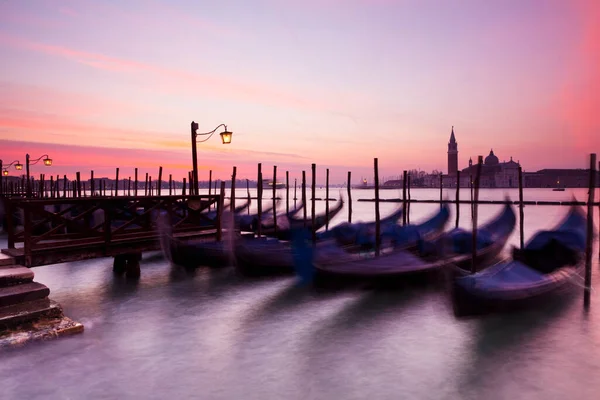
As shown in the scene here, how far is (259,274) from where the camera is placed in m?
7.70

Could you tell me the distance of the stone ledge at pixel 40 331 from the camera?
13.5 ft

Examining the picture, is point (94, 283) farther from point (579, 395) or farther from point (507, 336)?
point (579, 395)

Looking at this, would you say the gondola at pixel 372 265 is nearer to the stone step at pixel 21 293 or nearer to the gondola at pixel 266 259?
the gondola at pixel 266 259

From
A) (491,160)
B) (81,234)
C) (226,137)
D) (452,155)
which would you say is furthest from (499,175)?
(81,234)

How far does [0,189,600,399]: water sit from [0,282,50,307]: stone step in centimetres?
50

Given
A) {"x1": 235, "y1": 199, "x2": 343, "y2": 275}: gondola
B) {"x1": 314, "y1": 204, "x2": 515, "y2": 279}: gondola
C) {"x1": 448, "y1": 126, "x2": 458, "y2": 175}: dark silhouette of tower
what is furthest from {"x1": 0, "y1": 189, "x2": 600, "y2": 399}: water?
{"x1": 448, "y1": 126, "x2": 458, "y2": 175}: dark silhouette of tower

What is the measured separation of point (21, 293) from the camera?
4.30 metres

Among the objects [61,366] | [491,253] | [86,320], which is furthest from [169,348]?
[491,253]

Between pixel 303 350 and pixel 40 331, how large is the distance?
2.84 meters

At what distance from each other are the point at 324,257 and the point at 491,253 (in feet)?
13.9

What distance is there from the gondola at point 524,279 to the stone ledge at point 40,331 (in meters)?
4.48

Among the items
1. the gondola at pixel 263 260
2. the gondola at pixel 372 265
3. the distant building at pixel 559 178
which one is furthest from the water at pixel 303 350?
the distant building at pixel 559 178

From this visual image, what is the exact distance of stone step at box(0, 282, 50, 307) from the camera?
419 centimetres

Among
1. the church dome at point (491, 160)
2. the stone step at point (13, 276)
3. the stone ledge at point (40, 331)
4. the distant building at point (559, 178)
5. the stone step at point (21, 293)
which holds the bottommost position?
the stone ledge at point (40, 331)
